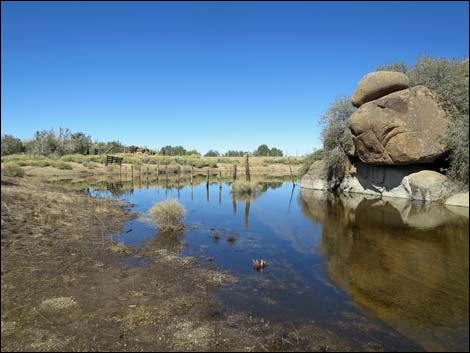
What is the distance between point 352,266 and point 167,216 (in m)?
7.94

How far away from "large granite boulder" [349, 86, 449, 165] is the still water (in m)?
3.55

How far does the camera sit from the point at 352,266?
967 centimetres

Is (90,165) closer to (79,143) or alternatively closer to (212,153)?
(79,143)

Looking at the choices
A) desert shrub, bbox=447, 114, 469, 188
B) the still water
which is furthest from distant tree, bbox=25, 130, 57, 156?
desert shrub, bbox=447, 114, 469, 188

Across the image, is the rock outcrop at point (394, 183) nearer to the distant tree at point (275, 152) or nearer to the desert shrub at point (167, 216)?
the desert shrub at point (167, 216)

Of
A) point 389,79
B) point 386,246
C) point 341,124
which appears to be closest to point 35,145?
point 341,124

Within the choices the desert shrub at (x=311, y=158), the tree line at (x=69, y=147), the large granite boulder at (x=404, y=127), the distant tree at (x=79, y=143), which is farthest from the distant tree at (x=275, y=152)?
the large granite boulder at (x=404, y=127)

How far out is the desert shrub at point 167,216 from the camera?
14.4m

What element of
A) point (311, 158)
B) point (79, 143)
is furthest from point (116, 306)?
point (79, 143)

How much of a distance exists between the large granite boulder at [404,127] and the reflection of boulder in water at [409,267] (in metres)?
3.86

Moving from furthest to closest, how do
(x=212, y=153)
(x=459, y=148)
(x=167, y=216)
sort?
(x=212, y=153)
(x=459, y=148)
(x=167, y=216)

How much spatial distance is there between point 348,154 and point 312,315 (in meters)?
24.2

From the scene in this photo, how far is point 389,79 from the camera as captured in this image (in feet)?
74.6

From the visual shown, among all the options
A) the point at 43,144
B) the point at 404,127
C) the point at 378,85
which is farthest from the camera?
the point at 43,144
